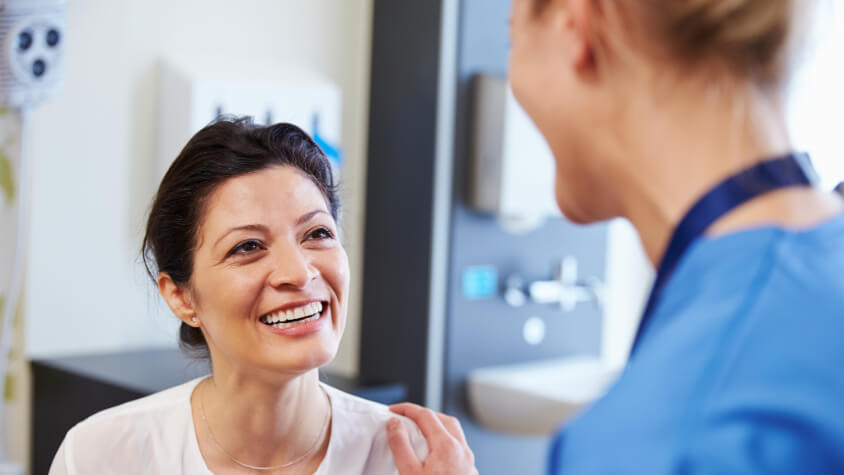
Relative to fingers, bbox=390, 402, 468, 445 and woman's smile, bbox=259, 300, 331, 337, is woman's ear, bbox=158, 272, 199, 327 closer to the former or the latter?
woman's smile, bbox=259, 300, 331, 337

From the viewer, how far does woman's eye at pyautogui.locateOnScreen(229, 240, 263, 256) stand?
1.48m

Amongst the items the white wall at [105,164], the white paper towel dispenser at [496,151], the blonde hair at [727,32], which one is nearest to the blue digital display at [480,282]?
the white paper towel dispenser at [496,151]

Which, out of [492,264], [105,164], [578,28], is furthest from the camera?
[492,264]

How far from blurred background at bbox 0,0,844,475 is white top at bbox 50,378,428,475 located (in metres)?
0.70

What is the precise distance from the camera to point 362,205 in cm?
321

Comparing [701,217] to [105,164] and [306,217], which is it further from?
[105,164]

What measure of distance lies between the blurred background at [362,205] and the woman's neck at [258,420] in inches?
28.6

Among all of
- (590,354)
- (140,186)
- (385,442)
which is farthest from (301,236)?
(590,354)

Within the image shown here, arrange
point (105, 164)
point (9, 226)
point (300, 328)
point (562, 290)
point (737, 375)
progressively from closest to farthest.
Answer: point (737, 375) → point (300, 328) → point (9, 226) → point (105, 164) → point (562, 290)

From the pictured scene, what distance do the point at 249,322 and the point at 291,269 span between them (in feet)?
0.34

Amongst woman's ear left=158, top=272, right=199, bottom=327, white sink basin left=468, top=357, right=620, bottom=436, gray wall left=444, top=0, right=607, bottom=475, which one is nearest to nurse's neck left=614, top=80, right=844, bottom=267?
A: woman's ear left=158, top=272, right=199, bottom=327

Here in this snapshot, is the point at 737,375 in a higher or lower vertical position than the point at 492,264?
higher

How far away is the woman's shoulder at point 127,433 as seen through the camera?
1453 millimetres

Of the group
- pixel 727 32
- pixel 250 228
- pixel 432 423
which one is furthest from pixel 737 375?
pixel 250 228
